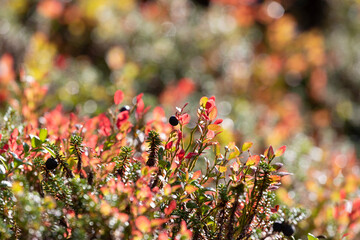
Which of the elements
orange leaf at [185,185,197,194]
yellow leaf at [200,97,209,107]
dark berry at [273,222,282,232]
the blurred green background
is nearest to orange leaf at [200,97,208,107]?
yellow leaf at [200,97,209,107]

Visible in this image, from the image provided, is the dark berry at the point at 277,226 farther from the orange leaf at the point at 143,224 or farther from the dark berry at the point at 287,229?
the orange leaf at the point at 143,224

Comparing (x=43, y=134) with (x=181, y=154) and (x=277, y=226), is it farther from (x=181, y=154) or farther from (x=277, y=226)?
(x=277, y=226)

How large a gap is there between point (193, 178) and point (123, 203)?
26 cm

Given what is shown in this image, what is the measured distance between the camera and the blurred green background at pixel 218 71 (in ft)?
9.25

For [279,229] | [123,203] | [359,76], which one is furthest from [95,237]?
[359,76]

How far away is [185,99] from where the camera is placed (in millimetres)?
3561

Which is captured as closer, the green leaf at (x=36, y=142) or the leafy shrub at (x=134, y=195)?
the leafy shrub at (x=134, y=195)

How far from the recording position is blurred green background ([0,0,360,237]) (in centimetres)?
282

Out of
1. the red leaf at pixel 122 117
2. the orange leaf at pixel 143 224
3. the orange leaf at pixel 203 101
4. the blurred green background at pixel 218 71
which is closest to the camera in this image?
the orange leaf at pixel 143 224

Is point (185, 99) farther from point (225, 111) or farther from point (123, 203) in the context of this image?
point (123, 203)

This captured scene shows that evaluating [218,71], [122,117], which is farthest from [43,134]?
[218,71]

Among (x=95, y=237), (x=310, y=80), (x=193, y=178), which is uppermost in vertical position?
(x=310, y=80)

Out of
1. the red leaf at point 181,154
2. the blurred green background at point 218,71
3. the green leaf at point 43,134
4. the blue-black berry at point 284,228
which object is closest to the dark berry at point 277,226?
the blue-black berry at point 284,228

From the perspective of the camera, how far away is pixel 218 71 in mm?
4473
